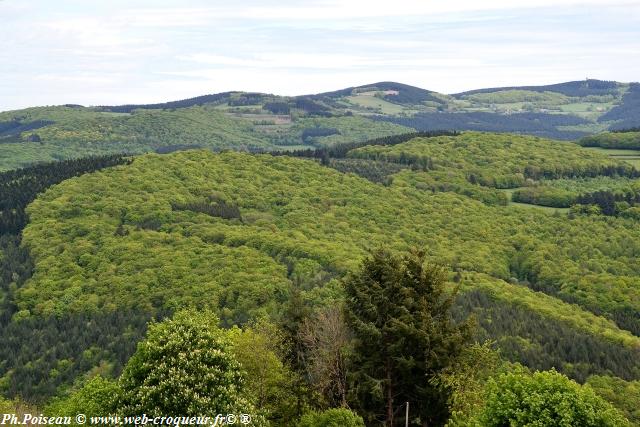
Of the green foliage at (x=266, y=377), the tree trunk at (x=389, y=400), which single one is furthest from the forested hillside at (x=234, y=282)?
the tree trunk at (x=389, y=400)

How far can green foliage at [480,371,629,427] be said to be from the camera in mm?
36656

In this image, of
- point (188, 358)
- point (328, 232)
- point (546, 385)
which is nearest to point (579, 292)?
point (328, 232)

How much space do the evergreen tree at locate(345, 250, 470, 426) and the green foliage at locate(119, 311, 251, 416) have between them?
13689 mm

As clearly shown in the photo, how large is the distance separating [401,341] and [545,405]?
616 inches

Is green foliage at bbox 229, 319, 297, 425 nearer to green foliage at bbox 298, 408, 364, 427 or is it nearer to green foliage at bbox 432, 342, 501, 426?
green foliage at bbox 298, 408, 364, 427

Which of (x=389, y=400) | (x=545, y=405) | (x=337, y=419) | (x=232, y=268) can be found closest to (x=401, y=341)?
(x=389, y=400)

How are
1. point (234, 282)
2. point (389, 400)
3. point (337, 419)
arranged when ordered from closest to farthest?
point (337, 419) → point (389, 400) → point (234, 282)

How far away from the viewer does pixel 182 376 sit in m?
41.3

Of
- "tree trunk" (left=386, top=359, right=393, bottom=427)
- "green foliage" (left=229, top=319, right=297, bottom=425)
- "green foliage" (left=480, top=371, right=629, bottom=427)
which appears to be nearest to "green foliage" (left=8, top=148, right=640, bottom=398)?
"green foliage" (left=229, top=319, right=297, bottom=425)

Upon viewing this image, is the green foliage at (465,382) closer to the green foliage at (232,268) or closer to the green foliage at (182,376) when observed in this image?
the green foliage at (182,376)

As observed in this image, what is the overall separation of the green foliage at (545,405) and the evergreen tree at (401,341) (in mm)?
11139

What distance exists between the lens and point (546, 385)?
39.2 m

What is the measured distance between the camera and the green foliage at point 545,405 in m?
36.7

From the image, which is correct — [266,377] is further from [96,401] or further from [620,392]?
[620,392]
